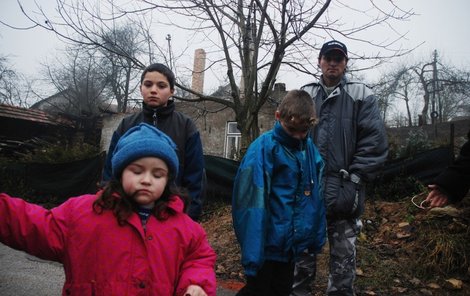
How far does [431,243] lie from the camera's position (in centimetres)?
407

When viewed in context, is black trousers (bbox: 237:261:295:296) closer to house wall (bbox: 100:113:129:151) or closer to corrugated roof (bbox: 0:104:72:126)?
house wall (bbox: 100:113:129:151)

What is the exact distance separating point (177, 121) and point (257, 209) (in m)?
0.93

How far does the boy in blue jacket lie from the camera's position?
221 cm

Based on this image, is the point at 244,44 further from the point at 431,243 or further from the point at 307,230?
the point at 307,230

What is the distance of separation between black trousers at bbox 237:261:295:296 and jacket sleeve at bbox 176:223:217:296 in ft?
2.19

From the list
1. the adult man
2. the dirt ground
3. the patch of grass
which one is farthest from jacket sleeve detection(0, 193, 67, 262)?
the patch of grass

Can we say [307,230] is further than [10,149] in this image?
No

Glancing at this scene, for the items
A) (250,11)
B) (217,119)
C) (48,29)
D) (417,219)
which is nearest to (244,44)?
(250,11)

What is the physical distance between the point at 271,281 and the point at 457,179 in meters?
1.36

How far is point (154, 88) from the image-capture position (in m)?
2.48

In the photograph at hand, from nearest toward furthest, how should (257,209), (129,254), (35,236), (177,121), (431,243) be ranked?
(35,236) < (129,254) < (257,209) < (177,121) < (431,243)

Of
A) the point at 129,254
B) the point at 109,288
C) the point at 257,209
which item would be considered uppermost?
the point at 257,209

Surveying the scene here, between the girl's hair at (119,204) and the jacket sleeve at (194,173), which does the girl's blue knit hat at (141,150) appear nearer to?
the girl's hair at (119,204)

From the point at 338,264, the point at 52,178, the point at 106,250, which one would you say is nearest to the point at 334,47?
the point at 338,264
